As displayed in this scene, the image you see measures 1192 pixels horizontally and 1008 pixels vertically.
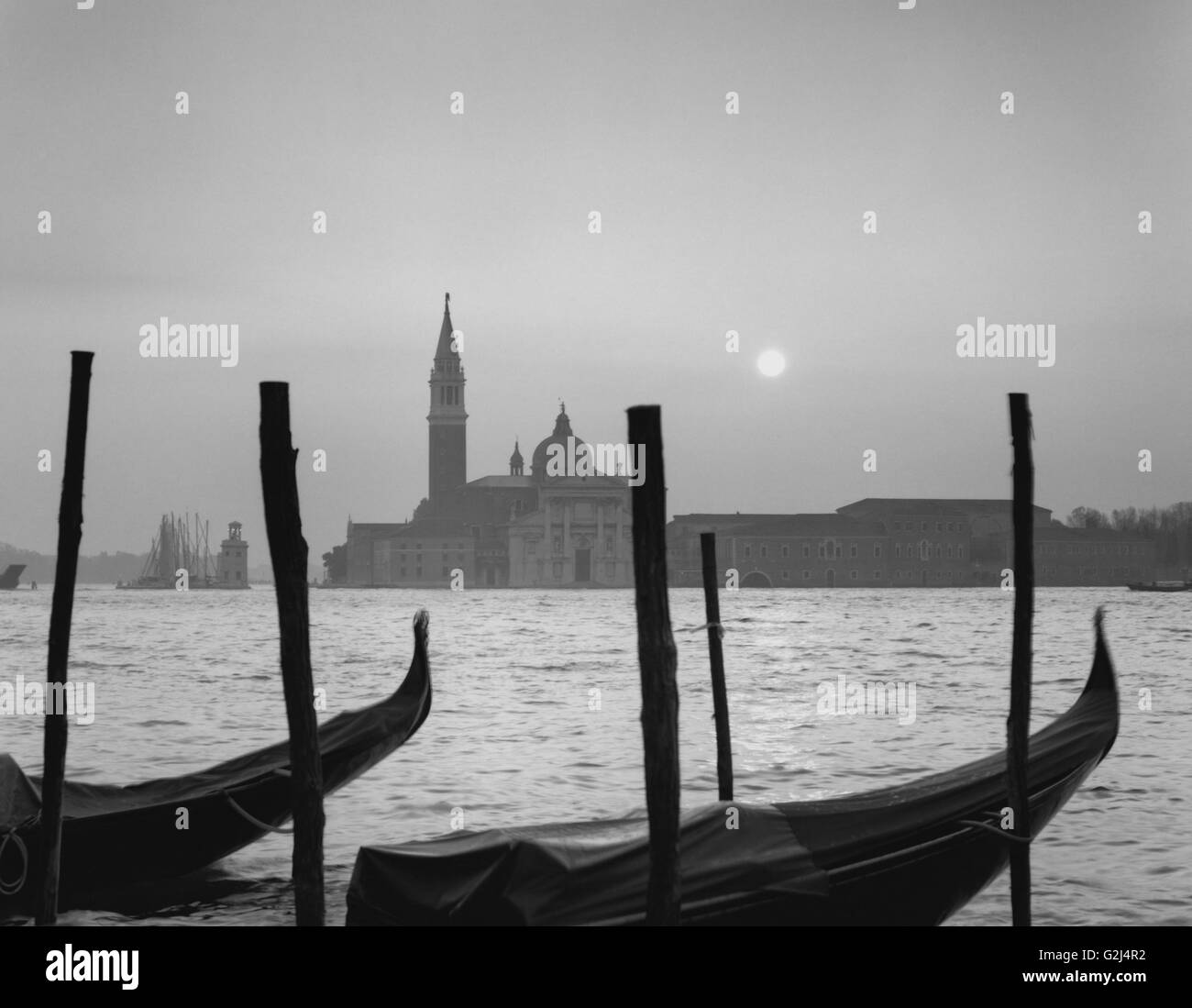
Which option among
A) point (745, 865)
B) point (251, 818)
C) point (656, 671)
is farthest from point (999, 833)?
point (251, 818)

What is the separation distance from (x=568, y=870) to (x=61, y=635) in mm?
1893

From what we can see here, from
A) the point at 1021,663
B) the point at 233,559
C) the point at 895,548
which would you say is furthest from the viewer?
the point at 233,559

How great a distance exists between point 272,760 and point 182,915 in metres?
0.66

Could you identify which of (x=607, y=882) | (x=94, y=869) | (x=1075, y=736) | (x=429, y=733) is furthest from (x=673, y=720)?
(x=429, y=733)

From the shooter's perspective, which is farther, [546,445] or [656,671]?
[546,445]

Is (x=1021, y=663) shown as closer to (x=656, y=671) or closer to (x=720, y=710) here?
(x=656, y=671)

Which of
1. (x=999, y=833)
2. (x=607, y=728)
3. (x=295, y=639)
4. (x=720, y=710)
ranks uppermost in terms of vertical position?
(x=295, y=639)

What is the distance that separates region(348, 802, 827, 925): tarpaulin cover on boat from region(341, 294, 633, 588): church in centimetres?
6170

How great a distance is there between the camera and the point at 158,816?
16.7ft

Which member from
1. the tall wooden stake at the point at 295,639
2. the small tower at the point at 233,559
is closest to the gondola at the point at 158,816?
the tall wooden stake at the point at 295,639

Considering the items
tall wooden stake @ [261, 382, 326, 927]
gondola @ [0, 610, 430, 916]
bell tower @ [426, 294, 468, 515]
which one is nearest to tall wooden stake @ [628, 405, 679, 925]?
tall wooden stake @ [261, 382, 326, 927]

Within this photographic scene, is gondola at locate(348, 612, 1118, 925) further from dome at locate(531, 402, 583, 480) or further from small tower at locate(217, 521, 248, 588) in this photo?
small tower at locate(217, 521, 248, 588)

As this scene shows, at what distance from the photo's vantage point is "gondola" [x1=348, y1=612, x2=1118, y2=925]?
11.6 ft

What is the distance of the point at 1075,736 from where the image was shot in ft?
16.4
